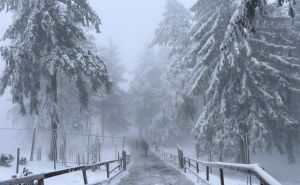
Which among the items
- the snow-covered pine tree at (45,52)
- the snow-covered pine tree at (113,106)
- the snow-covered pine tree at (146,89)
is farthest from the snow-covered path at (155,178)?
the snow-covered pine tree at (146,89)

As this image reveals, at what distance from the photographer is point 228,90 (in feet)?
81.8

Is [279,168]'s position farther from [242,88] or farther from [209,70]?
[209,70]

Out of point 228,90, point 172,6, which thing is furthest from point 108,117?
point 228,90

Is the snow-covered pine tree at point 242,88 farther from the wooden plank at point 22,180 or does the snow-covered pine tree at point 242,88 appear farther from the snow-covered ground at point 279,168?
the wooden plank at point 22,180

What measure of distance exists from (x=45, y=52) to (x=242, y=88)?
12.0 metres

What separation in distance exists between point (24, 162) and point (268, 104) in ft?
48.3

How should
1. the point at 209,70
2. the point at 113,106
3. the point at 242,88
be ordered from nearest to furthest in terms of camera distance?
the point at 242,88
the point at 209,70
the point at 113,106

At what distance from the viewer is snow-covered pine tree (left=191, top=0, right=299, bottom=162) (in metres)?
23.9

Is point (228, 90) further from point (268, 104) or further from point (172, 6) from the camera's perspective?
point (172, 6)

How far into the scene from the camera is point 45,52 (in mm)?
22953

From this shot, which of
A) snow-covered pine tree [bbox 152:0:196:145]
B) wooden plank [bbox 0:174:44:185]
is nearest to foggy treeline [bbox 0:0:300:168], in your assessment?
snow-covered pine tree [bbox 152:0:196:145]

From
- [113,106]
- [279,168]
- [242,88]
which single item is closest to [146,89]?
[113,106]

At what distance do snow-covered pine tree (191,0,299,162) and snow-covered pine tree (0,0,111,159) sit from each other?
24.0 ft

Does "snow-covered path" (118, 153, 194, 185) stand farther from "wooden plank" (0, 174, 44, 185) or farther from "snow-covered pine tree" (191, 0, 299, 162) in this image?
"wooden plank" (0, 174, 44, 185)
